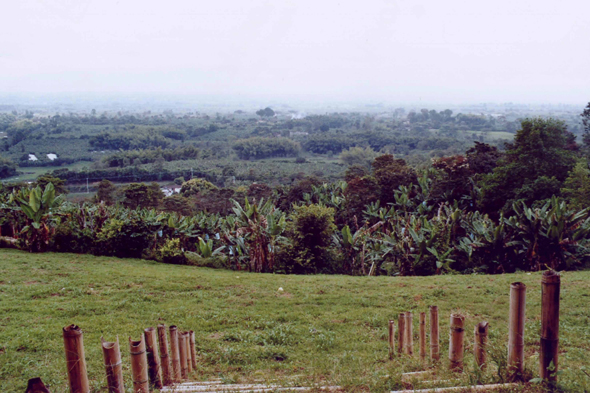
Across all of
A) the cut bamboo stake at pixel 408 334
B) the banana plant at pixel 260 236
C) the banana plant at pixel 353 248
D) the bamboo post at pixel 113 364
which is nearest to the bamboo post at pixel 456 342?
the cut bamboo stake at pixel 408 334

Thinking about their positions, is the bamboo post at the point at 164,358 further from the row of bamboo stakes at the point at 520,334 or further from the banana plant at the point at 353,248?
the banana plant at the point at 353,248

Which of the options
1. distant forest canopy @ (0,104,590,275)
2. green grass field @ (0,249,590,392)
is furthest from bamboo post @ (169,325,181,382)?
distant forest canopy @ (0,104,590,275)

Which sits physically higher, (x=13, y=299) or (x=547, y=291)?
(x=547, y=291)

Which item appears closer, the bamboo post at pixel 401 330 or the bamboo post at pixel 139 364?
the bamboo post at pixel 139 364

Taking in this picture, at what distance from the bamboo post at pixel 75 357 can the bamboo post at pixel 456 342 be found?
10.1ft

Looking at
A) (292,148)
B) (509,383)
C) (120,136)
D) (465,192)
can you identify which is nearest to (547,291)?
(509,383)

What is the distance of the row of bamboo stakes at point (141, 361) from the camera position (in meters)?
3.17

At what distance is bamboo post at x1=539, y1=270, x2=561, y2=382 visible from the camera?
3561 mm

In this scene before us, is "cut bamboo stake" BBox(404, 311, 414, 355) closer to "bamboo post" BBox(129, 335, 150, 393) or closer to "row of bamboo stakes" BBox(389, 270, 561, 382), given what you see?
"row of bamboo stakes" BBox(389, 270, 561, 382)

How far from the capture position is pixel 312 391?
405 cm

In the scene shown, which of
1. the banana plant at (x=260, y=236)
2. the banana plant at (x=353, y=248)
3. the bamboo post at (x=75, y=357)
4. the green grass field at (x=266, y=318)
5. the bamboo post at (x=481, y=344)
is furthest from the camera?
the banana plant at (x=353, y=248)

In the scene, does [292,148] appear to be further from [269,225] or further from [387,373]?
[387,373]

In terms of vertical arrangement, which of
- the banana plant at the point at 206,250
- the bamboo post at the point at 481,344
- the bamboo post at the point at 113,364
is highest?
the bamboo post at the point at 113,364

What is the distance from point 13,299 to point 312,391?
6342mm
